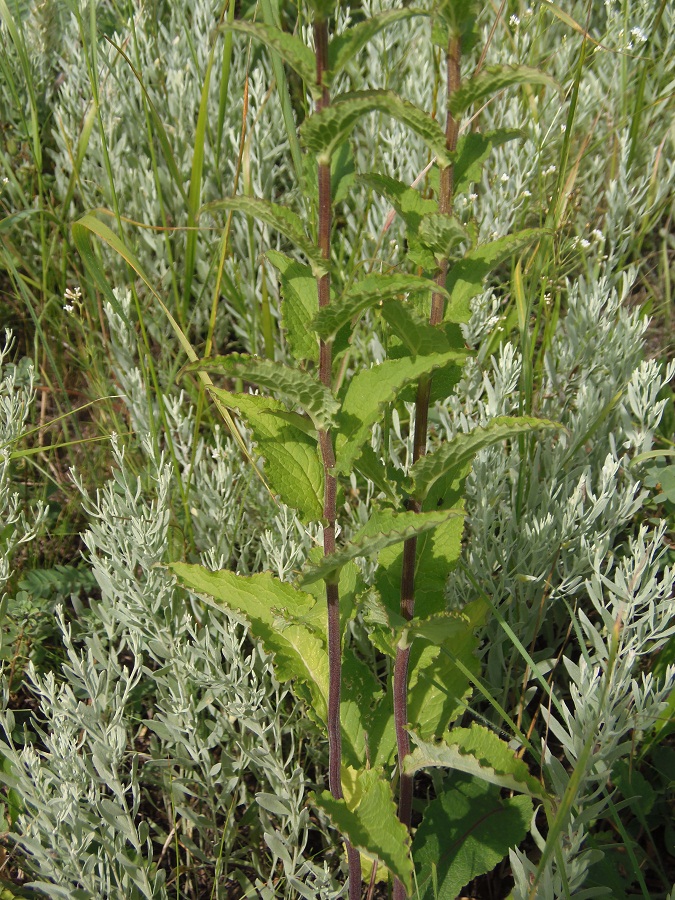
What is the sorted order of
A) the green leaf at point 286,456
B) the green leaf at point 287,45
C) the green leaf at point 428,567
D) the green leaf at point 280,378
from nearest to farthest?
the green leaf at point 287,45, the green leaf at point 280,378, the green leaf at point 286,456, the green leaf at point 428,567

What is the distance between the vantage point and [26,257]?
3.06m

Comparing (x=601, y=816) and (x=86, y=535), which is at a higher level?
(x=86, y=535)

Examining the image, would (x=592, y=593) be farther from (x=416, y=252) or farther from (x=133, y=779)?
(x=133, y=779)

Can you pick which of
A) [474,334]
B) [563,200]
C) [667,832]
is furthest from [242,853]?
[563,200]

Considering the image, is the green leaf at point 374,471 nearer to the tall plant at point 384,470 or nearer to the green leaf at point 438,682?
the tall plant at point 384,470

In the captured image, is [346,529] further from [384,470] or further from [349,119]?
[349,119]

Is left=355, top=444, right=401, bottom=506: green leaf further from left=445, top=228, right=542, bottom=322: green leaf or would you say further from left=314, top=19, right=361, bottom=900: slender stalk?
left=445, top=228, right=542, bottom=322: green leaf

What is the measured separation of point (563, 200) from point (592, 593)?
132 cm

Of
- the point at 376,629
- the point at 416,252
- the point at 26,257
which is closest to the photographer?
the point at 416,252

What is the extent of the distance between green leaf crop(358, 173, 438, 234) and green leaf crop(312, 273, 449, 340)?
18 centimetres

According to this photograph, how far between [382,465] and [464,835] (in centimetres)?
79

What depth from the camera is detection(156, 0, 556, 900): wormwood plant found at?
1.08 metres

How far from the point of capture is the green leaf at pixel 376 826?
1270 mm

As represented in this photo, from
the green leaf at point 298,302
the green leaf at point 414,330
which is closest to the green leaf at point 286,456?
the green leaf at point 298,302
